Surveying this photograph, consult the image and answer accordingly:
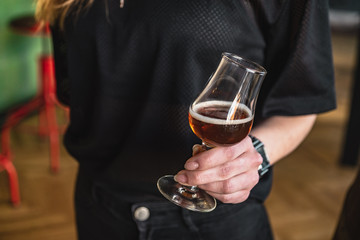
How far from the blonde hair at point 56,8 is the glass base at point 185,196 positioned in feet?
1.26

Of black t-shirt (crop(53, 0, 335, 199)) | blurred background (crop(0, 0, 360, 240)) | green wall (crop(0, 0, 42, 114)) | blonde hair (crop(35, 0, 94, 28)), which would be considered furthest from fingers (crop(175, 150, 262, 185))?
green wall (crop(0, 0, 42, 114))

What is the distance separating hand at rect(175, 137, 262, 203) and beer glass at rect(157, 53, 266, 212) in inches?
0.9

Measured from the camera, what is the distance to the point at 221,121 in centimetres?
63

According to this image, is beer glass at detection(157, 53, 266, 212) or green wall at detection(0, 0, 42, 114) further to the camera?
green wall at detection(0, 0, 42, 114)

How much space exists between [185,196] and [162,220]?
0.10 m

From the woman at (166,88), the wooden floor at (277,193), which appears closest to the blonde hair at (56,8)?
the woman at (166,88)

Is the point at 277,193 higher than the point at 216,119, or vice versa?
the point at 216,119

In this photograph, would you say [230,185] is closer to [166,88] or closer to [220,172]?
[220,172]

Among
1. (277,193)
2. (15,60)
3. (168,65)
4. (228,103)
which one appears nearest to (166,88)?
(168,65)

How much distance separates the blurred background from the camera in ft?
7.64

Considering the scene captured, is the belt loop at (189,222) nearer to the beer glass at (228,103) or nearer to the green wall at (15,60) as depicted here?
the beer glass at (228,103)

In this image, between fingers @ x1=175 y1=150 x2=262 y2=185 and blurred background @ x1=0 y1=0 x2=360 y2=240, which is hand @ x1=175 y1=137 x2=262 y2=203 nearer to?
fingers @ x1=175 y1=150 x2=262 y2=185

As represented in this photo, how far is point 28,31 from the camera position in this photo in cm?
275

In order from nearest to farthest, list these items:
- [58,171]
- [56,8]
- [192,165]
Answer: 1. [192,165]
2. [56,8]
3. [58,171]
